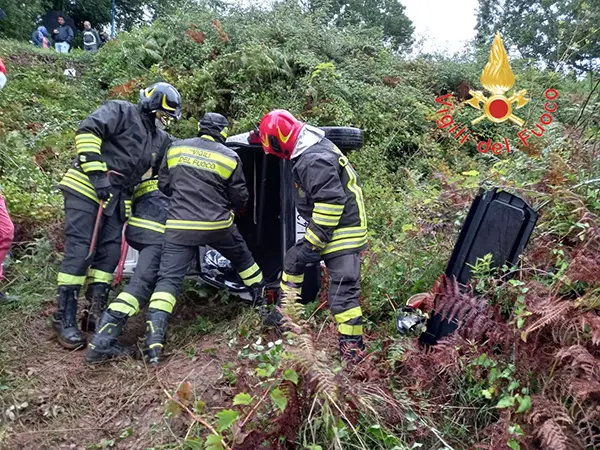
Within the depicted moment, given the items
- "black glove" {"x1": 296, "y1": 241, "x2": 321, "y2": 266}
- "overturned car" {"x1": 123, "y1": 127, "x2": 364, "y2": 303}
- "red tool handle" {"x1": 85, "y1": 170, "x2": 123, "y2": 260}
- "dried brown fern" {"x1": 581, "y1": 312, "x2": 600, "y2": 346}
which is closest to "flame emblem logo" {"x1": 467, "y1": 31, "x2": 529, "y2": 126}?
"overturned car" {"x1": 123, "y1": 127, "x2": 364, "y2": 303}

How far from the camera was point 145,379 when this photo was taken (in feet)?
11.5

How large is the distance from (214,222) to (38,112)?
6.42 m

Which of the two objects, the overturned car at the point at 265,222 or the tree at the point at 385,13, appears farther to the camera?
the tree at the point at 385,13

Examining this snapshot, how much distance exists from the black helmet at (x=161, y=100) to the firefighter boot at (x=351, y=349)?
2202 millimetres

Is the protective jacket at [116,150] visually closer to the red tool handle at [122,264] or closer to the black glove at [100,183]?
the black glove at [100,183]

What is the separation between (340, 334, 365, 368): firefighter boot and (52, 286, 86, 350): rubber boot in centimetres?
201

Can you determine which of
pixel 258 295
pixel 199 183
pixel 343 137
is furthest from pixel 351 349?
pixel 343 137

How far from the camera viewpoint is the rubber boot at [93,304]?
13.7 feet

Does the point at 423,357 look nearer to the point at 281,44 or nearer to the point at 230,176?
the point at 230,176

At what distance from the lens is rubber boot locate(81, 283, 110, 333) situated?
4.18m

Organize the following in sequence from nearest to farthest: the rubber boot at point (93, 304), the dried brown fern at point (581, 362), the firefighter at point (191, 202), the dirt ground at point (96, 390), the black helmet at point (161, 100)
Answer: the dried brown fern at point (581, 362)
the dirt ground at point (96, 390)
the firefighter at point (191, 202)
the black helmet at point (161, 100)
the rubber boot at point (93, 304)

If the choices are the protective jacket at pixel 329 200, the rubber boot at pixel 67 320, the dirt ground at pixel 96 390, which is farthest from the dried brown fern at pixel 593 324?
the rubber boot at pixel 67 320

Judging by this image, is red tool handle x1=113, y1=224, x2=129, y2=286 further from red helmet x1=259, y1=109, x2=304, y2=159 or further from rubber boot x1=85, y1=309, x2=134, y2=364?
red helmet x1=259, y1=109, x2=304, y2=159

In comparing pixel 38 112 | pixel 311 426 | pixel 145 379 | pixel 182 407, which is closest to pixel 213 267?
pixel 145 379
